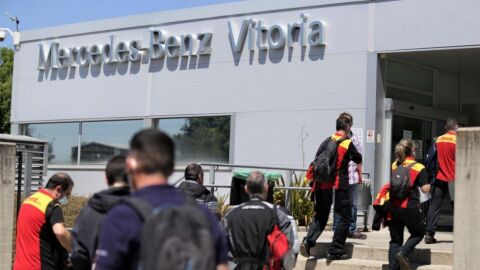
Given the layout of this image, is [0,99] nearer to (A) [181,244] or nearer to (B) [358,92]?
(B) [358,92]

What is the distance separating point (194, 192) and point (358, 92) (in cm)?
761

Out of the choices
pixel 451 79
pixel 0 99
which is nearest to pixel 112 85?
pixel 451 79

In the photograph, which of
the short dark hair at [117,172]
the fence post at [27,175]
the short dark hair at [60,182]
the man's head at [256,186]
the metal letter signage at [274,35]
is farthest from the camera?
the metal letter signage at [274,35]

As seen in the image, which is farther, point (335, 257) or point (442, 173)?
point (442, 173)

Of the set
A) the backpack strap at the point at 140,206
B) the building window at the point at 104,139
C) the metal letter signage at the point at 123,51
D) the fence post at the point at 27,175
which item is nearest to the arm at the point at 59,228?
the backpack strap at the point at 140,206

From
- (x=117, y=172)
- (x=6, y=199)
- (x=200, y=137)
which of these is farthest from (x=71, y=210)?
(x=117, y=172)

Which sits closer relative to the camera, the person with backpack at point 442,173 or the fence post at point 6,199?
the fence post at point 6,199

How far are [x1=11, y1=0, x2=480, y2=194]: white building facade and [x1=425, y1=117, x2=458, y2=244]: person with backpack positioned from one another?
3.72 m

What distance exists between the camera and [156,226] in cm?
287

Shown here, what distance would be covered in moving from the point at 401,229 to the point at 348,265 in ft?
3.41

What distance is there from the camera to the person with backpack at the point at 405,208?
8117 mm

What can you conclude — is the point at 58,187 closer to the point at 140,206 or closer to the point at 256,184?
the point at 256,184

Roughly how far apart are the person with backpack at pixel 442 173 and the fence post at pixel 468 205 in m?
2.23

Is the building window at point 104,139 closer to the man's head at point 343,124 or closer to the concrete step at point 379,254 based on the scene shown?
the concrete step at point 379,254
